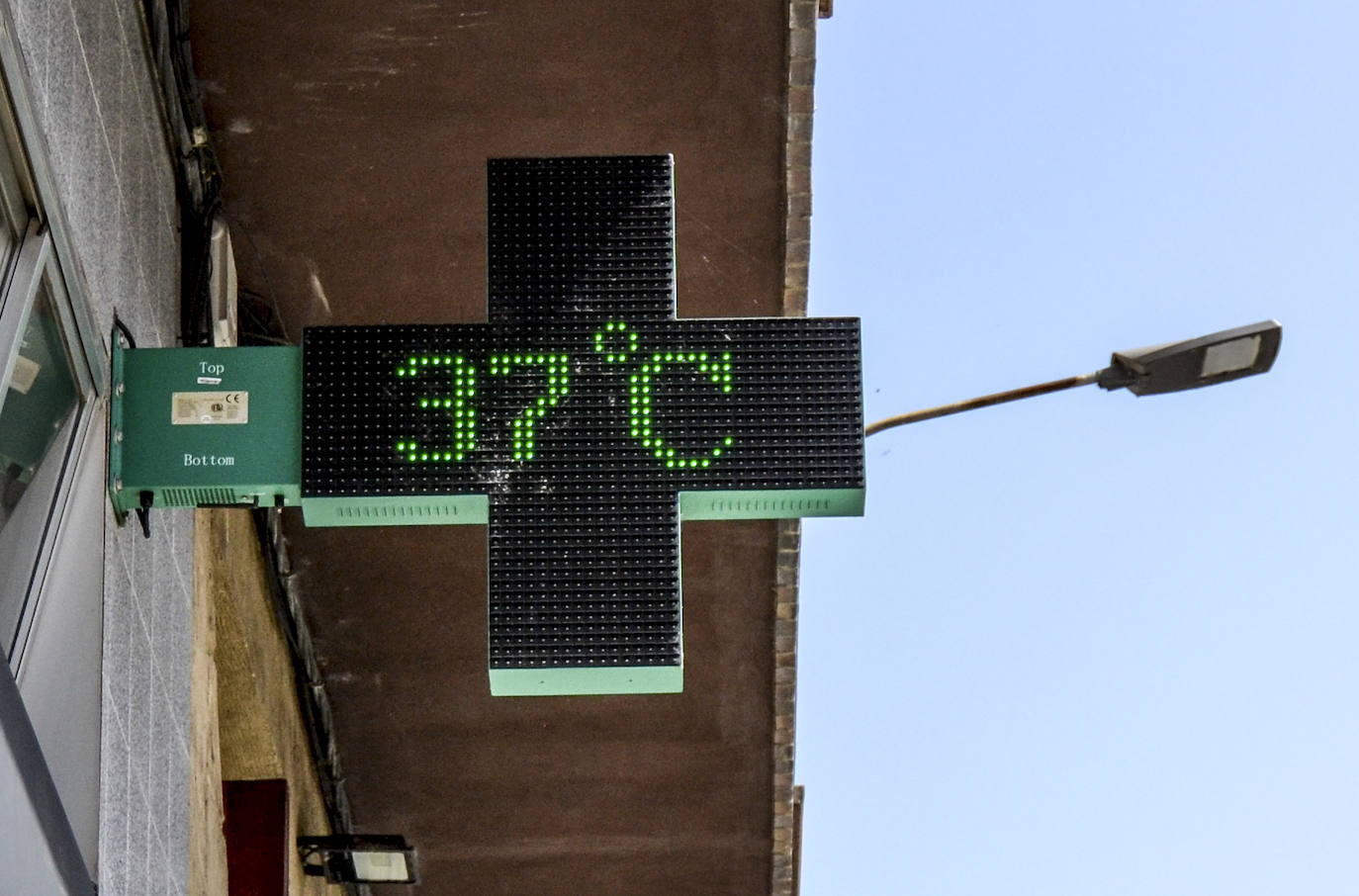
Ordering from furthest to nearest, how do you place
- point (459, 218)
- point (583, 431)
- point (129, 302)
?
point (459, 218) → point (129, 302) → point (583, 431)

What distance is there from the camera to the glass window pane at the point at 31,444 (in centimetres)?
487

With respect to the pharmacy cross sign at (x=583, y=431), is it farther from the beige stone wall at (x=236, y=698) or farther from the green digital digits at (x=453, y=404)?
the beige stone wall at (x=236, y=698)

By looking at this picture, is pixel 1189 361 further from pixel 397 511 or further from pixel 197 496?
pixel 197 496

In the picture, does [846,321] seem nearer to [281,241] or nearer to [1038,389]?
[1038,389]

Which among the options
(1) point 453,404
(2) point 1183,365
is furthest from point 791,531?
(1) point 453,404

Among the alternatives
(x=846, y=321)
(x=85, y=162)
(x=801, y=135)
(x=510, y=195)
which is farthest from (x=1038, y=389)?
(x=85, y=162)

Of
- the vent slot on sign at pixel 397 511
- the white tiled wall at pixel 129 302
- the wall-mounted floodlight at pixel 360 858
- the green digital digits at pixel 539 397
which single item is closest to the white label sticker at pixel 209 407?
the white tiled wall at pixel 129 302

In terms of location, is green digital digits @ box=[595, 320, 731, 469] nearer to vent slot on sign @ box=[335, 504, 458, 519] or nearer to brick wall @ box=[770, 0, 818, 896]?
vent slot on sign @ box=[335, 504, 458, 519]

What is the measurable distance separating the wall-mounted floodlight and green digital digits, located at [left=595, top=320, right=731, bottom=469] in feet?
17.3

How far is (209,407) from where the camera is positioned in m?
5.98

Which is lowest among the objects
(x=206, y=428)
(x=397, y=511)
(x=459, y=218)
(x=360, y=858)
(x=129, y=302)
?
(x=360, y=858)

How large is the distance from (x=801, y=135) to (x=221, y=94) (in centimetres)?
221

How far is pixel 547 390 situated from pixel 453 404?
0.28 metres

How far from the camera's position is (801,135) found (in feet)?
25.1
